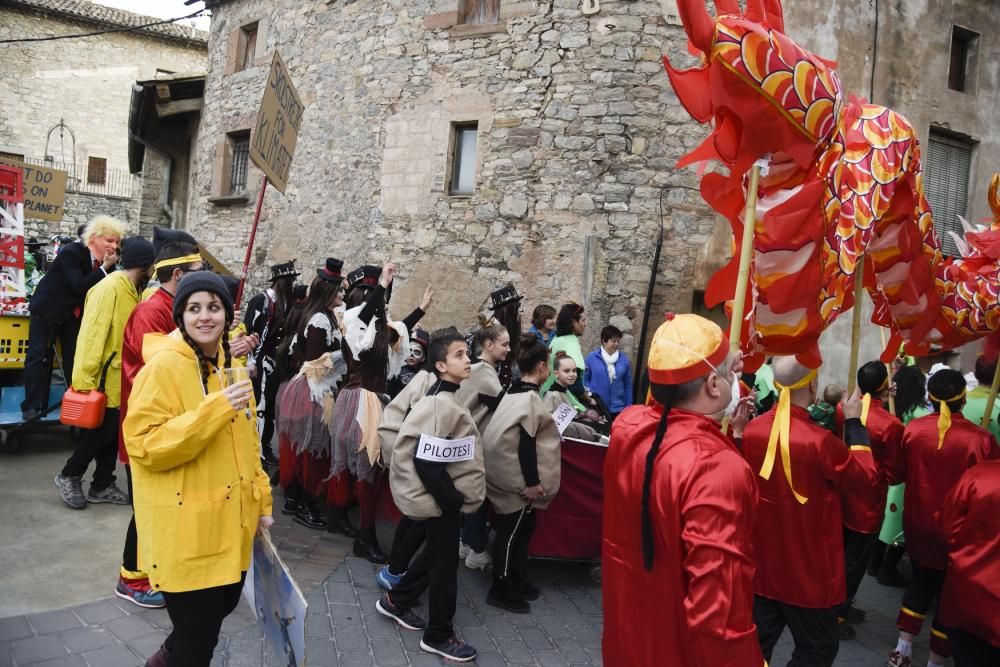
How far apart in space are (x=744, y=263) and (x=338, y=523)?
4.14m

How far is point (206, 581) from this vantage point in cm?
282

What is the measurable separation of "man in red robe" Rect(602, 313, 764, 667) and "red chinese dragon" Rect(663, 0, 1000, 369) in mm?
571

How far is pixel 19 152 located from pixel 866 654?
33907 mm

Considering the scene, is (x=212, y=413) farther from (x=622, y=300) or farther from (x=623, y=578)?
(x=622, y=300)

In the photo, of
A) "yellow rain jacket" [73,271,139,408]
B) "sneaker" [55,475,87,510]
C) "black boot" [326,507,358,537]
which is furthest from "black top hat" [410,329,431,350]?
"sneaker" [55,475,87,510]

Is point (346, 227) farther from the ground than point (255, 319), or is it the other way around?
point (346, 227)

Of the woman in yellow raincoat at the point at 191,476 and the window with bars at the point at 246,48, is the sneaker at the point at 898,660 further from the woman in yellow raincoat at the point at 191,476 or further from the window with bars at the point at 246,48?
the window with bars at the point at 246,48

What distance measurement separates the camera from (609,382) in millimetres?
7895

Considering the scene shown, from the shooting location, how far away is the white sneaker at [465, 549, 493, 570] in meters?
5.35

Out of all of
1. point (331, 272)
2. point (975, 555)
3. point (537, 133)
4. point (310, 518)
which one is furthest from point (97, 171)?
point (975, 555)

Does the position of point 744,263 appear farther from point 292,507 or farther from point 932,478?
point 292,507

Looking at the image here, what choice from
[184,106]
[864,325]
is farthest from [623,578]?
[184,106]

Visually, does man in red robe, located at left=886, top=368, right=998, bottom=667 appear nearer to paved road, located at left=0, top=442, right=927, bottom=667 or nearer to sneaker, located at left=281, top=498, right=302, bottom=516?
paved road, located at left=0, top=442, right=927, bottom=667

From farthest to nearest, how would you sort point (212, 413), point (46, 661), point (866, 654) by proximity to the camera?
point (866, 654), point (46, 661), point (212, 413)
